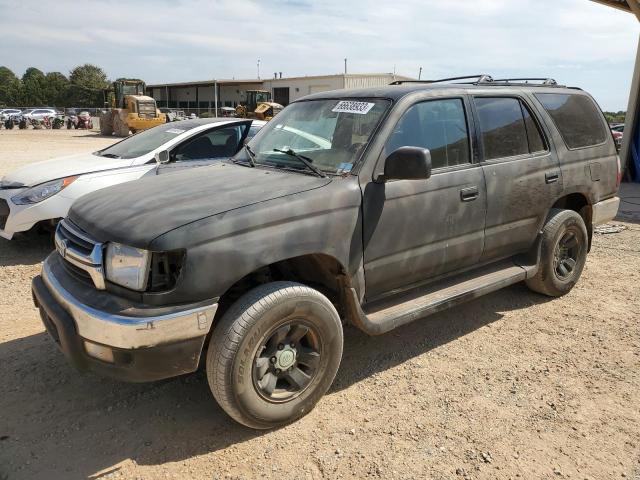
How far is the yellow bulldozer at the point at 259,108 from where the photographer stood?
31230 millimetres

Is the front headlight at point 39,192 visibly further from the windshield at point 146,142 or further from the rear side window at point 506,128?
the rear side window at point 506,128

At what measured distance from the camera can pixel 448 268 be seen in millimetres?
3773

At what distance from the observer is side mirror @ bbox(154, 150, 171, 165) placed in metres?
6.18

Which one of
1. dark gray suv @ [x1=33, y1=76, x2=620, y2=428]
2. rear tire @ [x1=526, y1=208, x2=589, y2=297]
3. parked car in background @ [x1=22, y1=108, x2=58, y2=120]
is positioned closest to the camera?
dark gray suv @ [x1=33, y1=76, x2=620, y2=428]

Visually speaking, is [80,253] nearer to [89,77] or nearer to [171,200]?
[171,200]

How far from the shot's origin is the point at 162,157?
243 inches

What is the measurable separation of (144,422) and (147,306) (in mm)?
943

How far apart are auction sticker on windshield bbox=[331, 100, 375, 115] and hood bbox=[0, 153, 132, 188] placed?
11.3 feet

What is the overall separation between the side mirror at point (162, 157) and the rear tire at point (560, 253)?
4.38 m

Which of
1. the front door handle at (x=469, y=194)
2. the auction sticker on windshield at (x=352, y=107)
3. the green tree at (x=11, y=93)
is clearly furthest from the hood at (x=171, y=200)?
the green tree at (x=11, y=93)

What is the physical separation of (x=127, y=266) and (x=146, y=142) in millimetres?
4524

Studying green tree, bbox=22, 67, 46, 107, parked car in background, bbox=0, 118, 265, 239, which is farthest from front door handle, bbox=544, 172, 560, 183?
green tree, bbox=22, 67, 46, 107

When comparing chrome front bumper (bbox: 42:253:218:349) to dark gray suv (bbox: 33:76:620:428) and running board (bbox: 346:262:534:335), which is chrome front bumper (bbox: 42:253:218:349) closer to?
dark gray suv (bbox: 33:76:620:428)

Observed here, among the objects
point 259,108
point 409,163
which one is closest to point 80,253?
point 409,163
